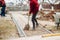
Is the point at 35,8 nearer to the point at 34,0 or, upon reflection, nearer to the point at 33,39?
the point at 34,0

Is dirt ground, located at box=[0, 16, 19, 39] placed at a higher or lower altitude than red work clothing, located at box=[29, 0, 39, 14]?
lower

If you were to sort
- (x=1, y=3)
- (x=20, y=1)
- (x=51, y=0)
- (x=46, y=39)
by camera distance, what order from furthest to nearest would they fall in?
(x=20, y=1) < (x=51, y=0) < (x=1, y=3) < (x=46, y=39)

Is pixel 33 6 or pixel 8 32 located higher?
pixel 33 6

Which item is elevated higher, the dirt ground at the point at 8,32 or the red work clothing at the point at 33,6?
the red work clothing at the point at 33,6

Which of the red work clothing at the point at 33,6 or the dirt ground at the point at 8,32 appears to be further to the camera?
the red work clothing at the point at 33,6

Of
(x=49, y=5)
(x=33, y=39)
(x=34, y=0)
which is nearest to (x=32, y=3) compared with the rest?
(x=34, y=0)

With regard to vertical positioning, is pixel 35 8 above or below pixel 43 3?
above

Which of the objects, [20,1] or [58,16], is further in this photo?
[20,1]

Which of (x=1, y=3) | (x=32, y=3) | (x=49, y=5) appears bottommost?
(x=49, y=5)

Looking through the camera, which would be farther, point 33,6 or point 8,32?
point 33,6

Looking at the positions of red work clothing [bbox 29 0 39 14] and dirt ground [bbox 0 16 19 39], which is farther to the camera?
red work clothing [bbox 29 0 39 14]

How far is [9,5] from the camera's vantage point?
44438mm

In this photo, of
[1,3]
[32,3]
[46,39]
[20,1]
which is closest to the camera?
[46,39]

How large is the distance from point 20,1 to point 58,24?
1269 inches
